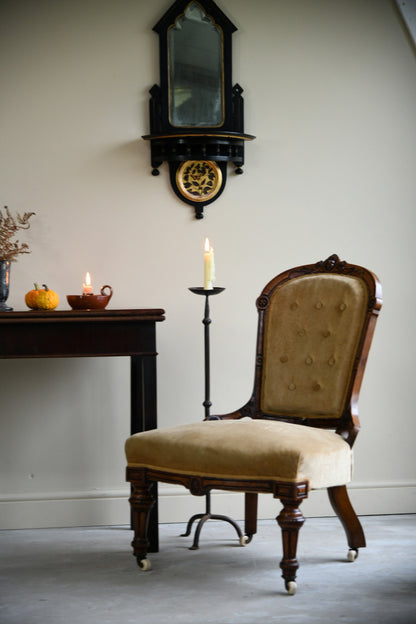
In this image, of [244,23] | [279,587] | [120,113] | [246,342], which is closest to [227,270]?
[246,342]

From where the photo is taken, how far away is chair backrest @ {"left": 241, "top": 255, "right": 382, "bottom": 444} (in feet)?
8.50

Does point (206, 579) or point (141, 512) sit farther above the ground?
point (141, 512)

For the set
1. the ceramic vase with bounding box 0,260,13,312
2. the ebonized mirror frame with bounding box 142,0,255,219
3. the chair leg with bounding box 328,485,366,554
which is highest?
the ebonized mirror frame with bounding box 142,0,255,219

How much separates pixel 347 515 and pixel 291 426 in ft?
1.31

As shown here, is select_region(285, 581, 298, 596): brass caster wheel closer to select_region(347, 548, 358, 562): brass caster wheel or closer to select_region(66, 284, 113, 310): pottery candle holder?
select_region(347, 548, 358, 562): brass caster wheel

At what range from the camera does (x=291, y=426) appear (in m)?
2.45

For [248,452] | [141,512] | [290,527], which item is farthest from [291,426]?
[141,512]

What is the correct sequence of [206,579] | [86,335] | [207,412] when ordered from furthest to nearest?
[207,412]
[86,335]
[206,579]

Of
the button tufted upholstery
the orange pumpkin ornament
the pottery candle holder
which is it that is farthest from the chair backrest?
the orange pumpkin ornament

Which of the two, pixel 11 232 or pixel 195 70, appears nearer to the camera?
pixel 11 232

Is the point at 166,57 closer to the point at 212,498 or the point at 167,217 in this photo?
the point at 167,217

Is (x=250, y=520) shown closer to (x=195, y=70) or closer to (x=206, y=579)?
(x=206, y=579)

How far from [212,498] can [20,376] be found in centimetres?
96

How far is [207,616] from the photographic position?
2.09 metres
